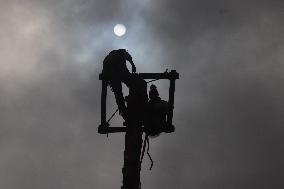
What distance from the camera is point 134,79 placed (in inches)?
341

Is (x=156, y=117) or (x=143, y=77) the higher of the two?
(x=143, y=77)

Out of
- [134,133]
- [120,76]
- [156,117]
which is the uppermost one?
[120,76]

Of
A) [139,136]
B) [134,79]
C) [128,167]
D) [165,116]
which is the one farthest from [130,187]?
[134,79]

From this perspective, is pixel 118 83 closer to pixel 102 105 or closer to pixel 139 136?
pixel 102 105

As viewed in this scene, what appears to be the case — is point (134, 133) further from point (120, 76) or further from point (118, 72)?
point (118, 72)

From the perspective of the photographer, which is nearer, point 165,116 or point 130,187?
point 130,187

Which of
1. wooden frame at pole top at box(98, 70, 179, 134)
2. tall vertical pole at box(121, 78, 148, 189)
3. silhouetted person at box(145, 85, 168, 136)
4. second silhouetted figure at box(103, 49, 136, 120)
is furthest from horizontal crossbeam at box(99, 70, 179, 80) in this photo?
silhouetted person at box(145, 85, 168, 136)

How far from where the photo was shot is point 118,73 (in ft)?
28.1

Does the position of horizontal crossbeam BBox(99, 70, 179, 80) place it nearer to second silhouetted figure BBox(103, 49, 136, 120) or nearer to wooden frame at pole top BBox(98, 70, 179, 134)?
wooden frame at pole top BBox(98, 70, 179, 134)

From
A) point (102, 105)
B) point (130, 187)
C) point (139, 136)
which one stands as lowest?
point (130, 187)

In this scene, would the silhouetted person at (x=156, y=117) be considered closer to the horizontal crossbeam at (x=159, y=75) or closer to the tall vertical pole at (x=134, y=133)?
the tall vertical pole at (x=134, y=133)

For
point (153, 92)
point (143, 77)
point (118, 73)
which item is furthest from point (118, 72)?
point (153, 92)

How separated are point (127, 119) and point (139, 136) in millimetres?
495

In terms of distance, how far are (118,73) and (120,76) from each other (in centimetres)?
9
